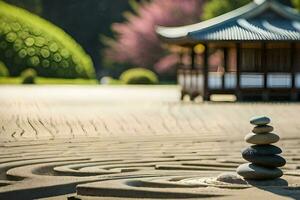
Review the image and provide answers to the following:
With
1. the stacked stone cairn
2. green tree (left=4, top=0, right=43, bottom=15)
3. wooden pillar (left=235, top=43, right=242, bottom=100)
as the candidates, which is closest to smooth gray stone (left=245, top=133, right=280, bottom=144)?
the stacked stone cairn

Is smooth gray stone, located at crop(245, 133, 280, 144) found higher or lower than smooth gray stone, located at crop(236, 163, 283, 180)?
higher

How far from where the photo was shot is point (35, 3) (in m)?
69.6

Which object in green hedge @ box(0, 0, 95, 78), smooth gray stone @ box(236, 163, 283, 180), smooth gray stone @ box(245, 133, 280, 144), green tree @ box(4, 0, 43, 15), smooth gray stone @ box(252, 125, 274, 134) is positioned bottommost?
smooth gray stone @ box(236, 163, 283, 180)

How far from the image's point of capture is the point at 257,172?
7211 millimetres

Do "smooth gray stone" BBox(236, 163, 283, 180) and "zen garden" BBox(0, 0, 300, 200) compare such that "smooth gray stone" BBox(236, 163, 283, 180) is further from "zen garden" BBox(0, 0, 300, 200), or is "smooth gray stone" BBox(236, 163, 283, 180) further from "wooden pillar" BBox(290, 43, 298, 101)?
"wooden pillar" BBox(290, 43, 298, 101)

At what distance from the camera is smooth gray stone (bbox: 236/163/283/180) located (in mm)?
7223

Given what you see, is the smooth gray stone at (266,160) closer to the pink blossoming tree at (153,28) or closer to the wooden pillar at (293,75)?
the wooden pillar at (293,75)

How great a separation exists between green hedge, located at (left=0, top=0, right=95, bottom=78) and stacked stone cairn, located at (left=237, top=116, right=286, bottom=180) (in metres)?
47.5

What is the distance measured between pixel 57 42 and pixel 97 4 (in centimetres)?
1759

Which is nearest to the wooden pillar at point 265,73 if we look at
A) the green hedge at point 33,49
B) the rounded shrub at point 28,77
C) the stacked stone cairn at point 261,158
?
the stacked stone cairn at point 261,158

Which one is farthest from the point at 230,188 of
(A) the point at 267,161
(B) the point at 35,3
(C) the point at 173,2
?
(B) the point at 35,3

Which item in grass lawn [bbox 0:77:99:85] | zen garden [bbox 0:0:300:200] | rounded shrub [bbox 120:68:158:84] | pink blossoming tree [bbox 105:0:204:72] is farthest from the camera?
pink blossoming tree [bbox 105:0:204:72]

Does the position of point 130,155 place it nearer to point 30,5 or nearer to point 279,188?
point 279,188

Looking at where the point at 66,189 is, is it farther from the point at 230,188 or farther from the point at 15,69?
the point at 15,69
